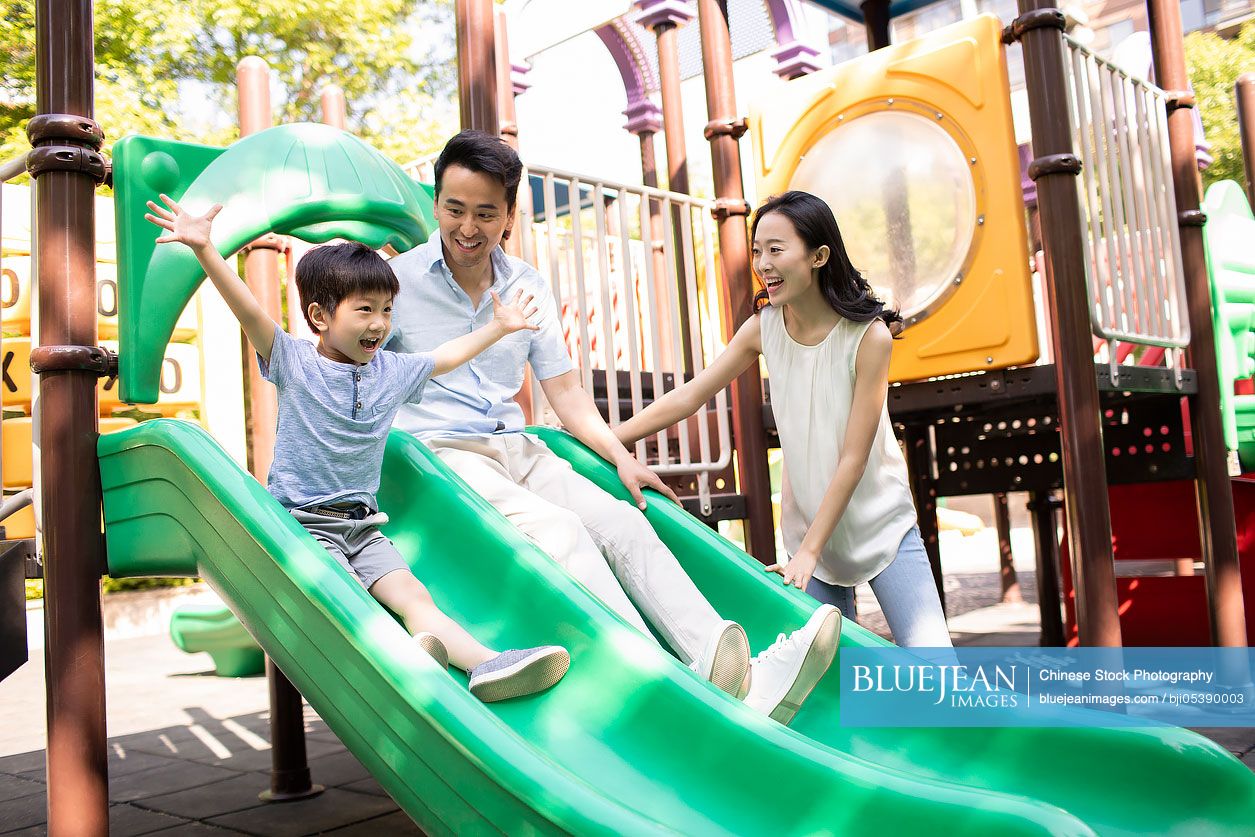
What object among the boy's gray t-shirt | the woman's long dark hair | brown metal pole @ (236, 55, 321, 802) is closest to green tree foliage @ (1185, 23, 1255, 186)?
brown metal pole @ (236, 55, 321, 802)

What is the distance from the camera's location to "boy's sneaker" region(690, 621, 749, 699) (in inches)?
77.9

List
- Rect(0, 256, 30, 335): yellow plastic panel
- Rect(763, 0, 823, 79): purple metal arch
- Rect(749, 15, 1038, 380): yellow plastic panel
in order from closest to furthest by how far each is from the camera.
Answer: Rect(749, 15, 1038, 380): yellow plastic panel < Rect(763, 0, 823, 79): purple metal arch < Rect(0, 256, 30, 335): yellow plastic panel

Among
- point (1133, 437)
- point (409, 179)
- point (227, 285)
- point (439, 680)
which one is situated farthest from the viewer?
point (1133, 437)

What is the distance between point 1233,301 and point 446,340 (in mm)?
3790

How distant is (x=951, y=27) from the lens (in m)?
Result: 3.89

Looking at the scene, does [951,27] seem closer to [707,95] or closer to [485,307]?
[707,95]

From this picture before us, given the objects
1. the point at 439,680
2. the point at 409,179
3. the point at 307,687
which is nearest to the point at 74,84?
the point at 409,179

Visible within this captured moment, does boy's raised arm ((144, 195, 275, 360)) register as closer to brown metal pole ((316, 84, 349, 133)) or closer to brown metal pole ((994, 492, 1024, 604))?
brown metal pole ((316, 84, 349, 133))

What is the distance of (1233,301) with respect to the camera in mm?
4730

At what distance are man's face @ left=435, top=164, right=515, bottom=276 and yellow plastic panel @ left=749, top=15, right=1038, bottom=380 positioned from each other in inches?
73.9

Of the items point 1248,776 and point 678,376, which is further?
point 678,376

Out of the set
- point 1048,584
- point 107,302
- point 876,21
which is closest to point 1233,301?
point 1048,584

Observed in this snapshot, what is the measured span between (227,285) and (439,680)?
88cm

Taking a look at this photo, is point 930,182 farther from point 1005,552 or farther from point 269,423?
point 1005,552
